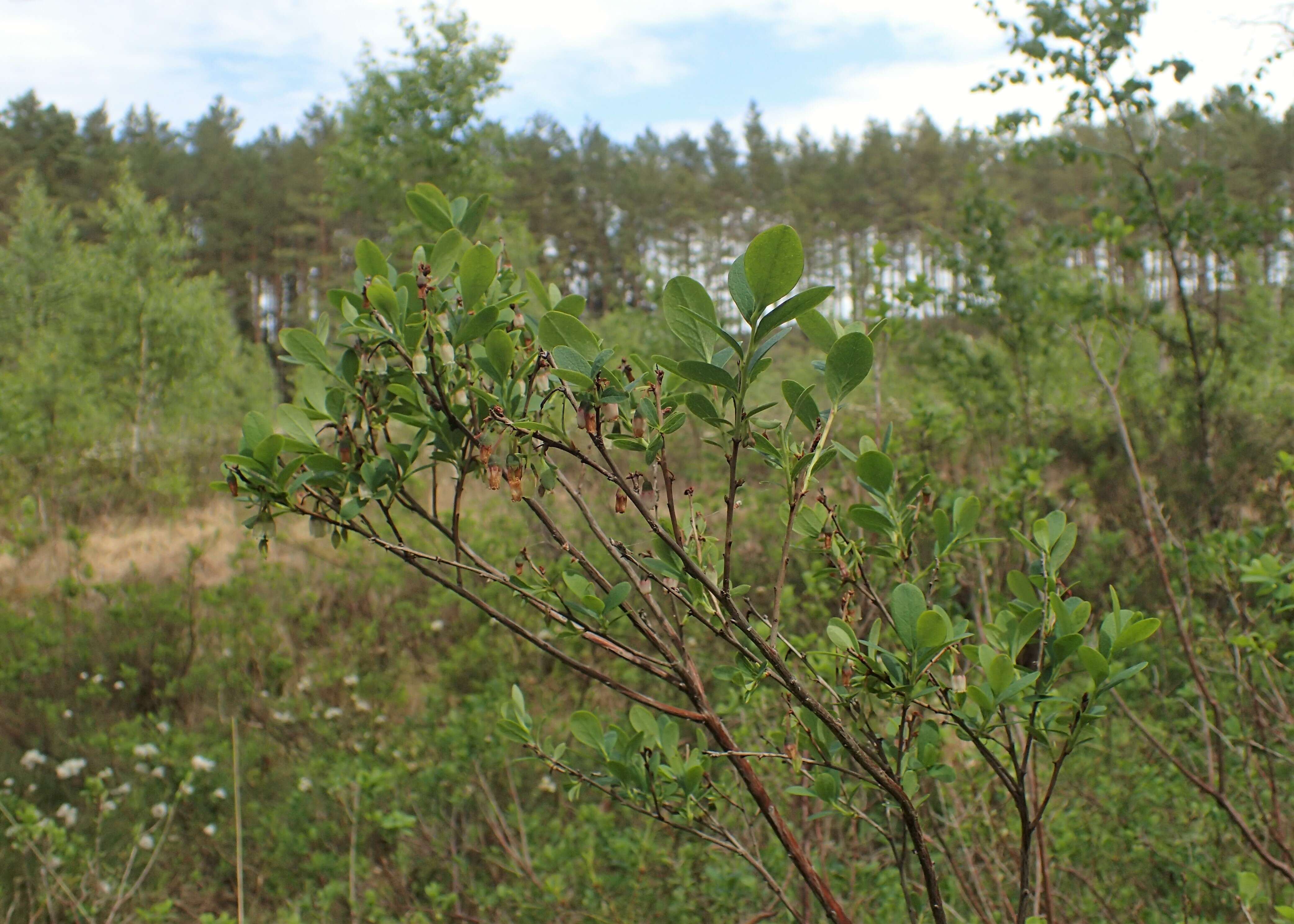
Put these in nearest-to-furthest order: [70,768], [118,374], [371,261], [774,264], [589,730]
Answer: [774,264], [371,261], [589,730], [70,768], [118,374]

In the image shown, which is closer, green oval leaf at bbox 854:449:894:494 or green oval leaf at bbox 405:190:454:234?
green oval leaf at bbox 854:449:894:494

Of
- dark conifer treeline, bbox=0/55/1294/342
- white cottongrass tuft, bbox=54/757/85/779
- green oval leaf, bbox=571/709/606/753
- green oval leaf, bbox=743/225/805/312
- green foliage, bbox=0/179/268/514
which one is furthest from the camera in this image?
dark conifer treeline, bbox=0/55/1294/342

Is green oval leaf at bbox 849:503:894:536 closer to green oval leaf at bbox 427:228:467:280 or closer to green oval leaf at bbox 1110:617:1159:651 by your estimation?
green oval leaf at bbox 1110:617:1159:651

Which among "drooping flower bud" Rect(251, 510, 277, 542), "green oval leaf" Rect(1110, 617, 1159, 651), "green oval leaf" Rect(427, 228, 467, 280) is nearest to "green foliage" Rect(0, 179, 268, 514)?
"drooping flower bud" Rect(251, 510, 277, 542)

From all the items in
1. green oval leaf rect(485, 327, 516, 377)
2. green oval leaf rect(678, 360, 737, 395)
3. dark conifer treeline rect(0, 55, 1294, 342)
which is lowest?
green oval leaf rect(678, 360, 737, 395)

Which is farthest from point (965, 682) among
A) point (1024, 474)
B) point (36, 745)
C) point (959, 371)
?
point (959, 371)

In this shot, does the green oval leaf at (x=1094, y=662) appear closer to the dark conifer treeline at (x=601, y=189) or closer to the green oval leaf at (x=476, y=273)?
the green oval leaf at (x=476, y=273)

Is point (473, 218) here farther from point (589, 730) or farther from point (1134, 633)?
point (1134, 633)

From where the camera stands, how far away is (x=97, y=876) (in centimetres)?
292

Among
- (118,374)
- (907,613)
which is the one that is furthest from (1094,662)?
(118,374)

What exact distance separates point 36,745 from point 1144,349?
12770mm

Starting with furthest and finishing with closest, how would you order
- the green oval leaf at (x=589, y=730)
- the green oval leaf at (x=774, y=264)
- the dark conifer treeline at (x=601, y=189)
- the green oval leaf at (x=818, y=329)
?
1. the dark conifer treeline at (x=601, y=189)
2. the green oval leaf at (x=589, y=730)
3. the green oval leaf at (x=818, y=329)
4. the green oval leaf at (x=774, y=264)

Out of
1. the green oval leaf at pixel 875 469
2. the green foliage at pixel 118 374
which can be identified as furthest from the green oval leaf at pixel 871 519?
the green foliage at pixel 118 374

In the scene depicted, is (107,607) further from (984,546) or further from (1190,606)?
(1190,606)
